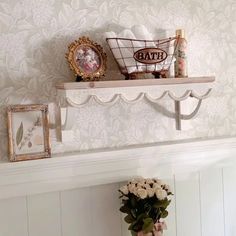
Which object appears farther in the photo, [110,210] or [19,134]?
[110,210]

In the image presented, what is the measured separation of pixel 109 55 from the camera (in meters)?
1.38

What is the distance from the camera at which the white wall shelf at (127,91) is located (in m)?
1.22

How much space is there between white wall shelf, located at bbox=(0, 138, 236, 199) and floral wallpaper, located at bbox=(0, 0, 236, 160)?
0.05 m

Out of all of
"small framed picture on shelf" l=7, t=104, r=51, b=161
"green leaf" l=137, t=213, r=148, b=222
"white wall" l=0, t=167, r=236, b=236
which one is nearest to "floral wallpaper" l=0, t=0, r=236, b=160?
"small framed picture on shelf" l=7, t=104, r=51, b=161

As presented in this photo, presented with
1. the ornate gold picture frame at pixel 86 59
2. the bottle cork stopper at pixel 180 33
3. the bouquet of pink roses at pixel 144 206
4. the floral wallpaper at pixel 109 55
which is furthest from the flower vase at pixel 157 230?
the bottle cork stopper at pixel 180 33

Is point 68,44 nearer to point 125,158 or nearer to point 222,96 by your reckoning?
point 125,158

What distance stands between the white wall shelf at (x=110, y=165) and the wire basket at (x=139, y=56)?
27 centimetres

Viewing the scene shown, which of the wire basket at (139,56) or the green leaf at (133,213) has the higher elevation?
the wire basket at (139,56)

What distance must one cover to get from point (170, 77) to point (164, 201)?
1.36 ft

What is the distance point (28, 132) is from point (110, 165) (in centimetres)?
29

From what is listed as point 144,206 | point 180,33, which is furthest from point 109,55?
point 144,206

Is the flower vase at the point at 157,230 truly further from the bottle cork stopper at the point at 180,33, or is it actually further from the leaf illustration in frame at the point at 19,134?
the bottle cork stopper at the point at 180,33

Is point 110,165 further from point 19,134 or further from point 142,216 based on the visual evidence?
point 19,134

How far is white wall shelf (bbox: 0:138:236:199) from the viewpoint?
4.10 ft
